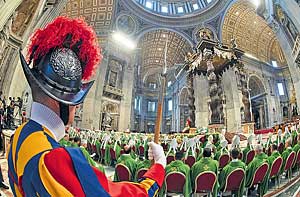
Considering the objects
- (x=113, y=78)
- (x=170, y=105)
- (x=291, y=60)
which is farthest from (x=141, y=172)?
(x=170, y=105)

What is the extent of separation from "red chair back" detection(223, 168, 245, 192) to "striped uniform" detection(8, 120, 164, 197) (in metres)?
2.77

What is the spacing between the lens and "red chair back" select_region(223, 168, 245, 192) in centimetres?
300

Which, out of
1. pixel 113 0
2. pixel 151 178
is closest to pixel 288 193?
pixel 151 178

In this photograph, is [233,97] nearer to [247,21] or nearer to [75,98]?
[247,21]

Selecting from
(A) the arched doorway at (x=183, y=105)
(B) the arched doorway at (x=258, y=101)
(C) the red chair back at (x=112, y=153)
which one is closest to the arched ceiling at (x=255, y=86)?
(B) the arched doorway at (x=258, y=101)

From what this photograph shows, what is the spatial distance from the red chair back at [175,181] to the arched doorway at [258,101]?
20.1 meters

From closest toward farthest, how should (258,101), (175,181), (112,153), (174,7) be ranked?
(175,181), (112,153), (258,101), (174,7)

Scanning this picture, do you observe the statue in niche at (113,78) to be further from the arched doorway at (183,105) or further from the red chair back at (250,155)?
the red chair back at (250,155)

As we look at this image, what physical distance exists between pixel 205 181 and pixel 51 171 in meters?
2.73

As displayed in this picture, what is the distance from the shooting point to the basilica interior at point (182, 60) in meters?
9.61

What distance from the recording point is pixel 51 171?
23.3 inches

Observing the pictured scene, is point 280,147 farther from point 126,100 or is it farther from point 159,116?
point 126,100

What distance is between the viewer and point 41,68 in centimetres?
84

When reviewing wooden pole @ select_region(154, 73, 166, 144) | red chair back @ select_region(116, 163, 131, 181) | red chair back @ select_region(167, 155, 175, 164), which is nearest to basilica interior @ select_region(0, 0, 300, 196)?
red chair back @ select_region(167, 155, 175, 164)
